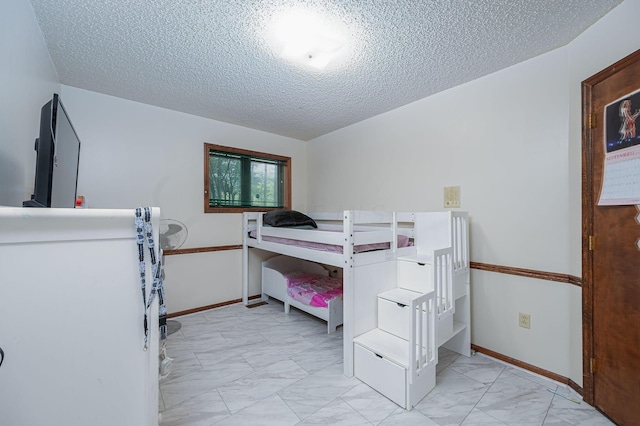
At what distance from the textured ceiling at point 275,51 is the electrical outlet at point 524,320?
6.12 feet

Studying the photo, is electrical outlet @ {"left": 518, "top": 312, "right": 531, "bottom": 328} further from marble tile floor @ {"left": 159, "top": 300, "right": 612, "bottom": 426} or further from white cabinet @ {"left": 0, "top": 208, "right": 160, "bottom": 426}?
white cabinet @ {"left": 0, "top": 208, "right": 160, "bottom": 426}

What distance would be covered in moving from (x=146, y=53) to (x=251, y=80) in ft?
2.41

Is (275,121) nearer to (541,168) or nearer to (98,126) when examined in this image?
(98,126)

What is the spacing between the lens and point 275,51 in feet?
5.94

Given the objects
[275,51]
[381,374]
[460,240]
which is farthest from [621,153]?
[275,51]

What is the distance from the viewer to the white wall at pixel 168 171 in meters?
2.47

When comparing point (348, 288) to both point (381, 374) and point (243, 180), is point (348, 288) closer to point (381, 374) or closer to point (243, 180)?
point (381, 374)

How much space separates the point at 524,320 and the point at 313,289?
1.80m

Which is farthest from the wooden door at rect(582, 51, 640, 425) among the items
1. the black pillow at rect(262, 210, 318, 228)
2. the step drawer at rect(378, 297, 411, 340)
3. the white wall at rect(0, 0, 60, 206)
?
the white wall at rect(0, 0, 60, 206)

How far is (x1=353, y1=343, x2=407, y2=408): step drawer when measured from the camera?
157cm

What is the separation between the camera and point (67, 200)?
122 cm

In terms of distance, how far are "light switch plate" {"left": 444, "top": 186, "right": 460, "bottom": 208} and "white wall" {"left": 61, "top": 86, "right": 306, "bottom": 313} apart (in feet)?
7.74

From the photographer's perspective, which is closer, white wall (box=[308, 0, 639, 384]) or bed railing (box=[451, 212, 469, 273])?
white wall (box=[308, 0, 639, 384])

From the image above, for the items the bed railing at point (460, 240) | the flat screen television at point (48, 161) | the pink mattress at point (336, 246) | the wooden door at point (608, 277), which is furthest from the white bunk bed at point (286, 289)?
the flat screen television at point (48, 161)
